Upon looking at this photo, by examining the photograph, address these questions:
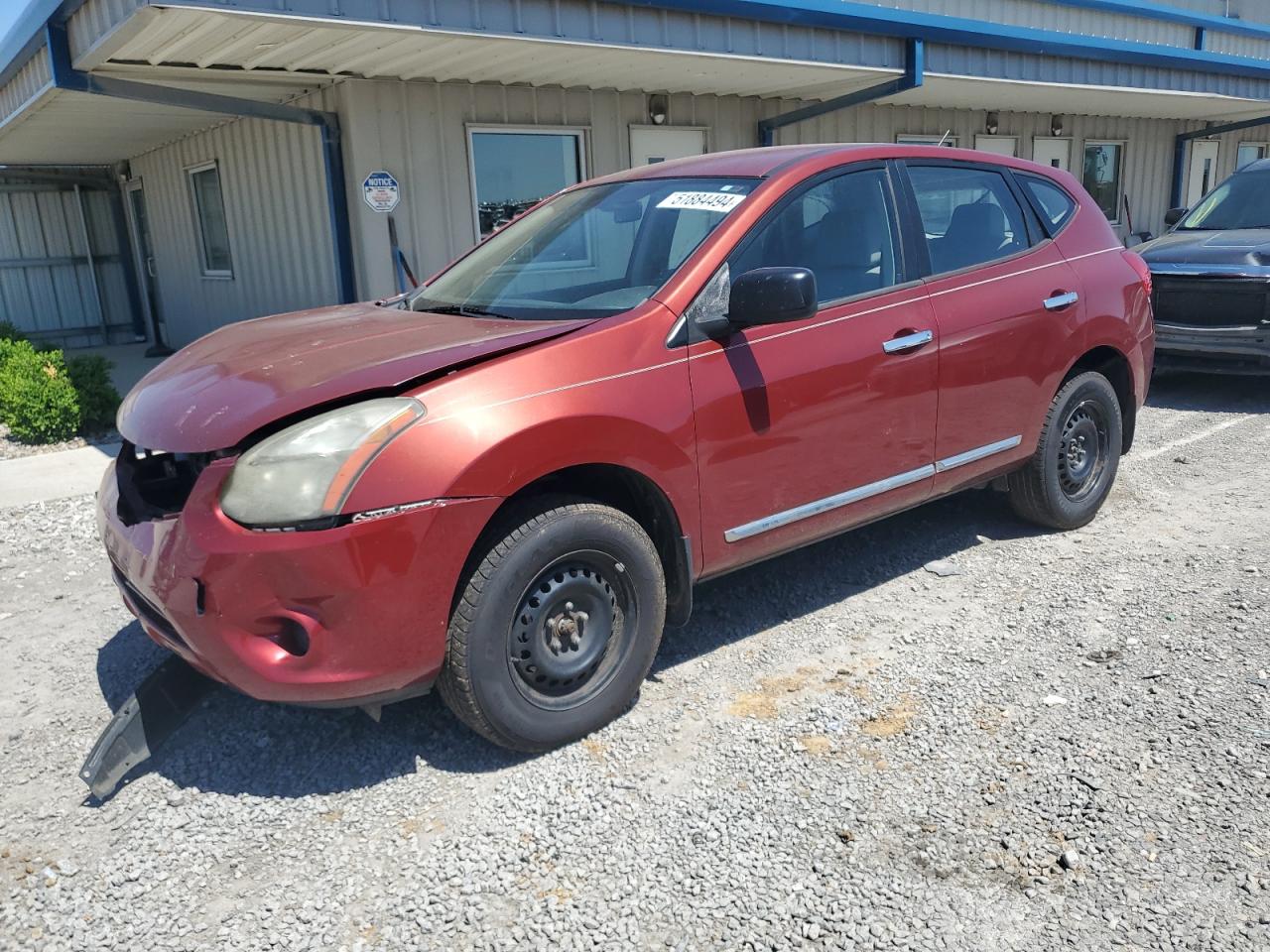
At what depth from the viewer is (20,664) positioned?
409 centimetres

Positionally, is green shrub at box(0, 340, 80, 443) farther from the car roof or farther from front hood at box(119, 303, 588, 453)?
the car roof

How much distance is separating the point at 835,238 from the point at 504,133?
6.14 m

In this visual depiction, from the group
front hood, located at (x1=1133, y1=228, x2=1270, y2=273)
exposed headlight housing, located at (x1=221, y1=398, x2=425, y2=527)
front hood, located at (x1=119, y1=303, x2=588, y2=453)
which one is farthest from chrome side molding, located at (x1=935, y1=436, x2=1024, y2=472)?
front hood, located at (x1=1133, y1=228, x2=1270, y2=273)

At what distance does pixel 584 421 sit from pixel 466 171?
674 centimetres

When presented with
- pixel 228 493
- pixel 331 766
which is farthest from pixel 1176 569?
pixel 228 493

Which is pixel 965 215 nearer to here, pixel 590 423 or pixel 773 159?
pixel 773 159

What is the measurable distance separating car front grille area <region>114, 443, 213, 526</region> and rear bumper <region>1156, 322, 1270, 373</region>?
763 cm

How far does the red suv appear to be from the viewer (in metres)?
2.78

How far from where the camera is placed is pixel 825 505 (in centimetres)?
384

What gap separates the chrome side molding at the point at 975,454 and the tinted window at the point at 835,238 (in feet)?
2.68

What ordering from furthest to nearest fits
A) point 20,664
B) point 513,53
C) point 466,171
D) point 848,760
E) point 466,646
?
point 466,171, point 513,53, point 20,664, point 848,760, point 466,646

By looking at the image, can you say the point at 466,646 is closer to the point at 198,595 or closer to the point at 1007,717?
the point at 198,595

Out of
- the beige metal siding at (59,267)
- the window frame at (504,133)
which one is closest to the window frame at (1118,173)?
the window frame at (504,133)

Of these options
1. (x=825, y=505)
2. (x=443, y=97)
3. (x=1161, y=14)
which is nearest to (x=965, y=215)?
(x=825, y=505)
